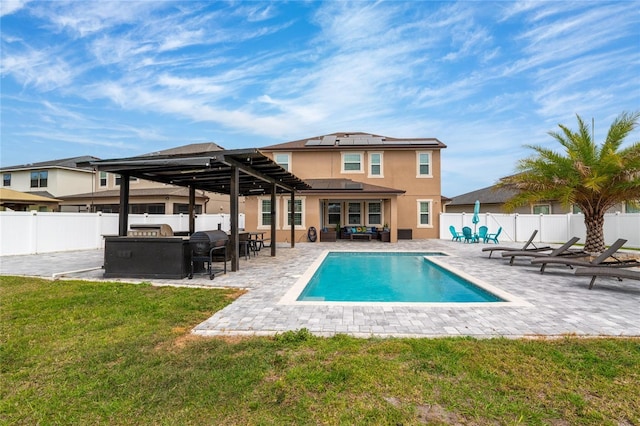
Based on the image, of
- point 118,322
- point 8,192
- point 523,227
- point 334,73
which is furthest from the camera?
point 523,227

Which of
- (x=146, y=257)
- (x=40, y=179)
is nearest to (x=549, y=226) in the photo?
(x=146, y=257)

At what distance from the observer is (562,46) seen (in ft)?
40.7

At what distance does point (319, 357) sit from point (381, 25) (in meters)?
13.2

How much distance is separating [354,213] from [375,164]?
3.65m

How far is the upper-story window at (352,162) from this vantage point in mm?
21344

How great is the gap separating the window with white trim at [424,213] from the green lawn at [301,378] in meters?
17.3

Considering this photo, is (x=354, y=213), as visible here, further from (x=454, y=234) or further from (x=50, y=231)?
(x=50, y=231)

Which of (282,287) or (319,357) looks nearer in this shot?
(319,357)

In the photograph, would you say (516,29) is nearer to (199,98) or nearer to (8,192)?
(199,98)

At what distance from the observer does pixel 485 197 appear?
30.7 m

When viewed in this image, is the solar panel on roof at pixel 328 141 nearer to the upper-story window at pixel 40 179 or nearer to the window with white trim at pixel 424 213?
the window with white trim at pixel 424 213

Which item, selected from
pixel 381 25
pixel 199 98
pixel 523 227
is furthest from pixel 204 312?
pixel 523 227

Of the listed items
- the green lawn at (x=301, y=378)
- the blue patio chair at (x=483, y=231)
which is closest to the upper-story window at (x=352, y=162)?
the blue patio chair at (x=483, y=231)

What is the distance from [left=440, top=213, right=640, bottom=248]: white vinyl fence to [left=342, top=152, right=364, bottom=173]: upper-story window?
21.2 ft
